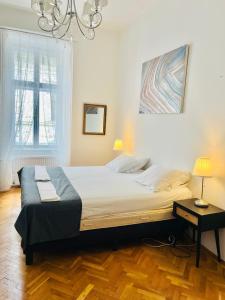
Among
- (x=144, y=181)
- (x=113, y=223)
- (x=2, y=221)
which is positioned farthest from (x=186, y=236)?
(x=2, y=221)

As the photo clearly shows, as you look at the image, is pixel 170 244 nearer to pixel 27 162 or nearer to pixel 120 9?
pixel 27 162

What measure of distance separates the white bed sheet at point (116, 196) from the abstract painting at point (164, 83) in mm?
1106

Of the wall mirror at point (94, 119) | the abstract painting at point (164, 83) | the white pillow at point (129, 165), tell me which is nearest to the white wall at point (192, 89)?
the abstract painting at point (164, 83)

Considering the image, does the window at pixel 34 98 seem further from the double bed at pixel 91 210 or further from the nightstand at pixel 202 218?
the nightstand at pixel 202 218

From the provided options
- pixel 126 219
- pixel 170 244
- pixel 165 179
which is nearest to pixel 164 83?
pixel 165 179

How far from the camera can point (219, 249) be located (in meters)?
2.40

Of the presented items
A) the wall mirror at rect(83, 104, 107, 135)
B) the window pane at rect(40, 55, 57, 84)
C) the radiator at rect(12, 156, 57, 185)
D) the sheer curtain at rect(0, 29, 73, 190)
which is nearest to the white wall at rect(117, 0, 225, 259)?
the wall mirror at rect(83, 104, 107, 135)

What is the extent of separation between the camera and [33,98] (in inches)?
169

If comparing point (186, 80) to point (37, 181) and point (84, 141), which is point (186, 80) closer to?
point (37, 181)

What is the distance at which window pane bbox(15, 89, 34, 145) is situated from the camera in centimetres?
414

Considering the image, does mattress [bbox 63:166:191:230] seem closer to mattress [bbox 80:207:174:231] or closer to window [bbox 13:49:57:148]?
mattress [bbox 80:207:174:231]

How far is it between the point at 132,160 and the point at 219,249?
176 cm

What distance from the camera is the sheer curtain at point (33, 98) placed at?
403cm

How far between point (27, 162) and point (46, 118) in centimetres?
90
